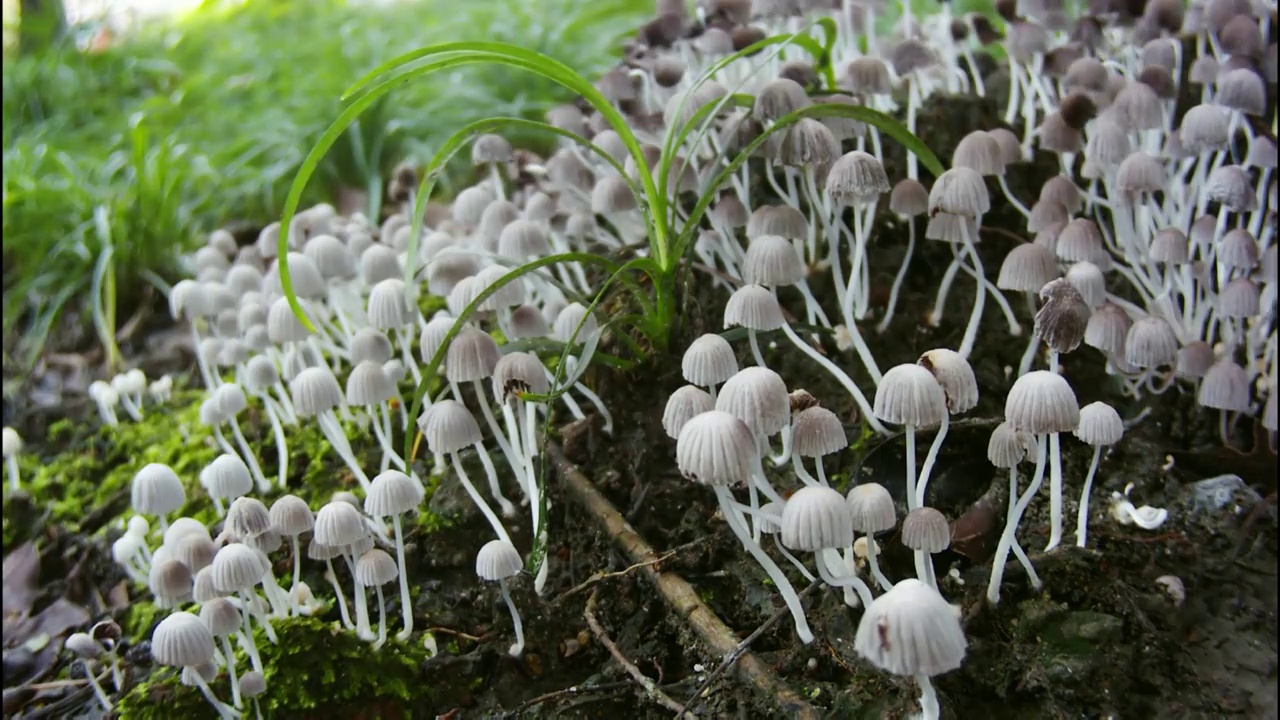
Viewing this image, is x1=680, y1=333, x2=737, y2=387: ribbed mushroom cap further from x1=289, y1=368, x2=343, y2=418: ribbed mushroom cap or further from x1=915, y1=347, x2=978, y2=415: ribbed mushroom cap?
x1=289, y1=368, x2=343, y2=418: ribbed mushroom cap

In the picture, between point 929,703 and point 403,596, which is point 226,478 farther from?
point 929,703

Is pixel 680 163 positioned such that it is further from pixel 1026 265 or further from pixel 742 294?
pixel 1026 265

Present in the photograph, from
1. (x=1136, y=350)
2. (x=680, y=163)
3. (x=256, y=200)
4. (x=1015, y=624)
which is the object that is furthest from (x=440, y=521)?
(x=256, y=200)

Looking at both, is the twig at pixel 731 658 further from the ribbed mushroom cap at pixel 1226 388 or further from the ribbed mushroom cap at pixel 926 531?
the ribbed mushroom cap at pixel 1226 388

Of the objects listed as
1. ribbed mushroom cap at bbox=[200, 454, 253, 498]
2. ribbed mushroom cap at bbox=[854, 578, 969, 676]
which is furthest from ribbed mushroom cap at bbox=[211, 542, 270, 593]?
ribbed mushroom cap at bbox=[854, 578, 969, 676]

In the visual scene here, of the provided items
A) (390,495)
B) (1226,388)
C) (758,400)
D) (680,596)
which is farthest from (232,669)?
(1226,388)
